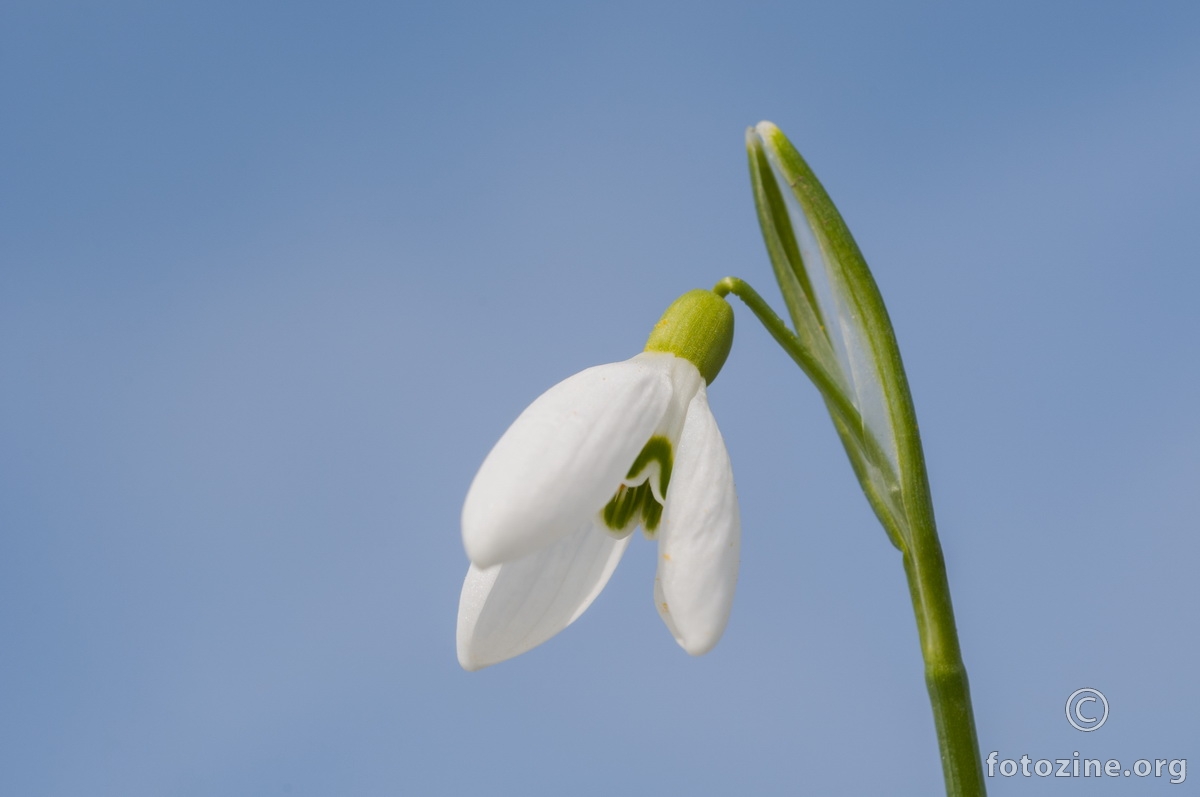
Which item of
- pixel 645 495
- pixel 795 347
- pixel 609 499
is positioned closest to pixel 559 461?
pixel 609 499

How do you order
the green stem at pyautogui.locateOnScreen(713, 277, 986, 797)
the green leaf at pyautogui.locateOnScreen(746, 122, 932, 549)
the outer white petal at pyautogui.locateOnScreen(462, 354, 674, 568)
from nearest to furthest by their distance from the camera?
the outer white petal at pyautogui.locateOnScreen(462, 354, 674, 568), the green stem at pyautogui.locateOnScreen(713, 277, 986, 797), the green leaf at pyautogui.locateOnScreen(746, 122, 932, 549)

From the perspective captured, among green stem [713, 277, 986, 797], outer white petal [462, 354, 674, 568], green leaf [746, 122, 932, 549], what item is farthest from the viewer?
green leaf [746, 122, 932, 549]

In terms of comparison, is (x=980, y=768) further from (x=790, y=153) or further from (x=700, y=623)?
(x=790, y=153)

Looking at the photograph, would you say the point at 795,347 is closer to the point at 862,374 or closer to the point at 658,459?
the point at 862,374

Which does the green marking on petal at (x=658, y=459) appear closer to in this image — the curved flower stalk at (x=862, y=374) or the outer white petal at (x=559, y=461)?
the outer white petal at (x=559, y=461)

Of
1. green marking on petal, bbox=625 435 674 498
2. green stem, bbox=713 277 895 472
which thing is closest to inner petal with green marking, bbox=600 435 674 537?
green marking on petal, bbox=625 435 674 498

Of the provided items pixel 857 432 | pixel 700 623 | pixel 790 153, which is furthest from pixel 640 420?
pixel 790 153

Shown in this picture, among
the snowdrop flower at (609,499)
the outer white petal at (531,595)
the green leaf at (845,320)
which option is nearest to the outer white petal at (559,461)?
the snowdrop flower at (609,499)

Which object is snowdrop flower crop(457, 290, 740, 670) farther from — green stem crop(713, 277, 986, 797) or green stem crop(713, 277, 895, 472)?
green stem crop(713, 277, 986, 797)
